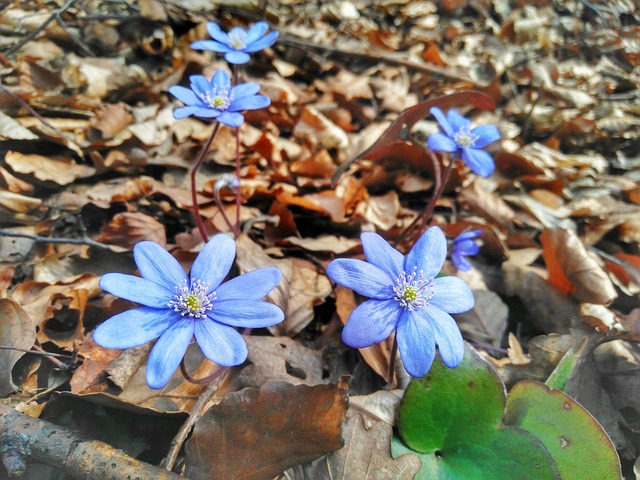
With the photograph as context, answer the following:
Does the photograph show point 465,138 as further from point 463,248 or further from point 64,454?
point 64,454

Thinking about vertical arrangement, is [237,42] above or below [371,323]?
above

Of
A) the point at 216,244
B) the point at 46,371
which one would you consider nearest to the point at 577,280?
the point at 216,244

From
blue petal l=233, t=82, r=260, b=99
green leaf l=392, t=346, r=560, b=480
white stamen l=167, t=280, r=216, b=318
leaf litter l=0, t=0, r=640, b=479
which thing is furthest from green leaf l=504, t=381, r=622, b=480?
blue petal l=233, t=82, r=260, b=99

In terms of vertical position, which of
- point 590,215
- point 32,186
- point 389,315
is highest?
point 389,315

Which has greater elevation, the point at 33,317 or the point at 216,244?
the point at 216,244

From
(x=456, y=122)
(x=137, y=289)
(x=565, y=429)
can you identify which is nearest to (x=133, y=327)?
(x=137, y=289)

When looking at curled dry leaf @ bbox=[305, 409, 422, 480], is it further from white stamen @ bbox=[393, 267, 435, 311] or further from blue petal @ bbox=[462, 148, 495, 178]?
blue petal @ bbox=[462, 148, 495, 178]

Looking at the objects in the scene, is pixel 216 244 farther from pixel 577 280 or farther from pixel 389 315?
pixel 577 280
